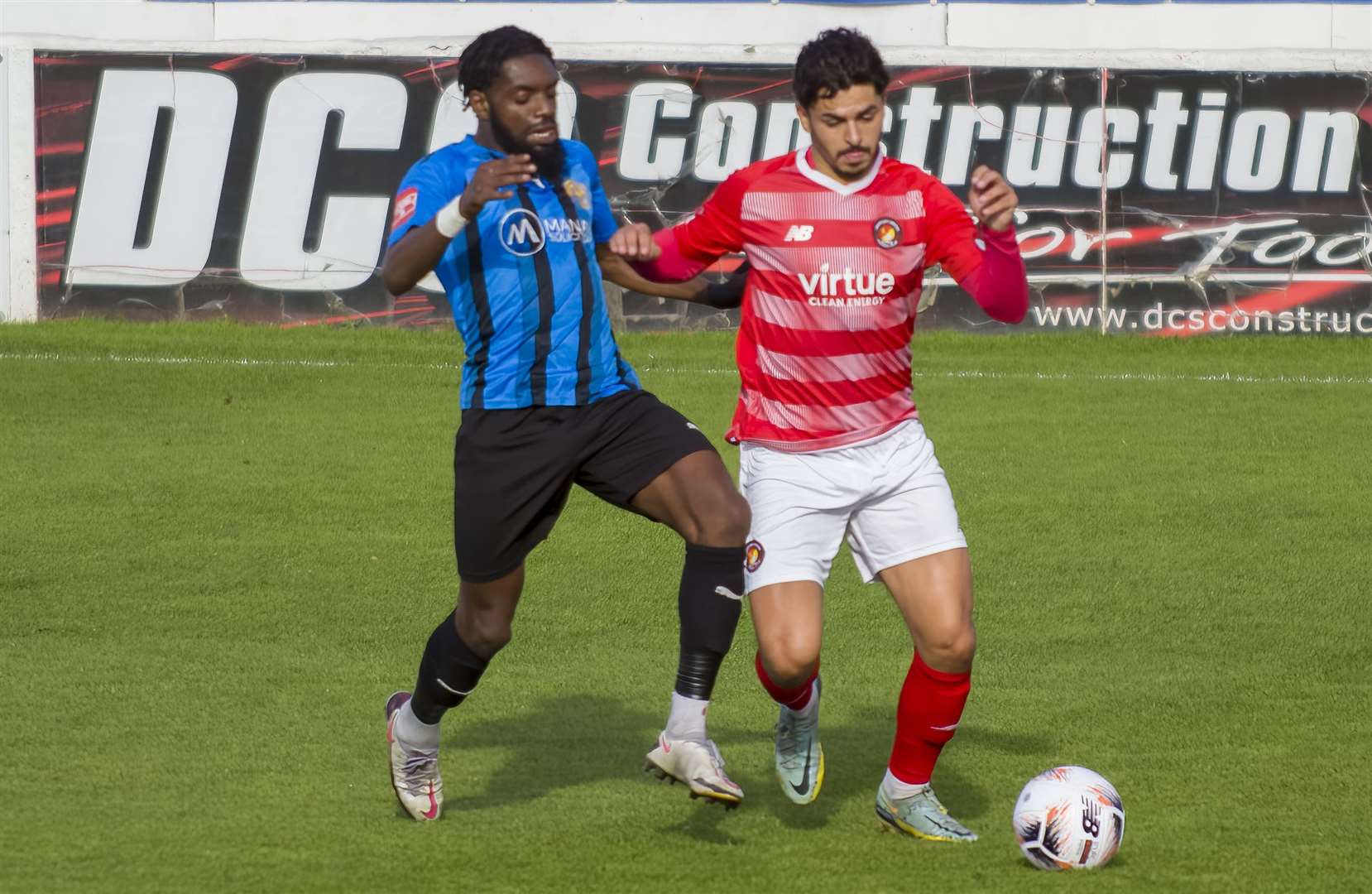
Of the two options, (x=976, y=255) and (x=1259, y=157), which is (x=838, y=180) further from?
(x=1259, y=157)

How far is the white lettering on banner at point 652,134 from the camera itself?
17406 millimetres

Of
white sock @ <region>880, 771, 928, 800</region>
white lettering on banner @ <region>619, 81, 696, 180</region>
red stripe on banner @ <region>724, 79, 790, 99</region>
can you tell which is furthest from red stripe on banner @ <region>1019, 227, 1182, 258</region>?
white sock @ <region>880, 771, 928, 800</region>

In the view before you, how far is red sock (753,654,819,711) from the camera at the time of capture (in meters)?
5.21

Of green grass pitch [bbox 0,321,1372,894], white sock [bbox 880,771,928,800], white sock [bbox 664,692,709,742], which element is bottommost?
green grass pitch [bbox 0,321,1372,894]

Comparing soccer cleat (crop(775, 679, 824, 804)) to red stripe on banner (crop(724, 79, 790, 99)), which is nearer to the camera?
soccer cleat (crop(775, 679, 824, 804))

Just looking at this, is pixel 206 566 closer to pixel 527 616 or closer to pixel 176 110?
pixel 527 616

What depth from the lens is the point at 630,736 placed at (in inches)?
242

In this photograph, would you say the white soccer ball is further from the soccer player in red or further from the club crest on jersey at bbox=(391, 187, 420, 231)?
the club crest on jersey at bbox=(391, 187, 420, 231)

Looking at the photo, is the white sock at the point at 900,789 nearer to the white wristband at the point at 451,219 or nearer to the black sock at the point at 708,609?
the black sock at the point at 708,609

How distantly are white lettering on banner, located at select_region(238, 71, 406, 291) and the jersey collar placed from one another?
1271 cm

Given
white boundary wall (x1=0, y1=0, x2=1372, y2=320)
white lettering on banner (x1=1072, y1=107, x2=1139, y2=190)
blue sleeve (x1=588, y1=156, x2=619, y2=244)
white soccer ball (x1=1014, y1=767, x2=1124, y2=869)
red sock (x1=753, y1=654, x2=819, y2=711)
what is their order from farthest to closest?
1. white boundary wall (x1=0, y1=0, x2=1372, y2=320)
2. white lettering on banner (x1=1072, y1=107, x2=1139, y2=190)
3. blue sleeve (x1=588, y1=156, x2=619, y2=244)
4. red sock (x1=753, y1=654, x2=819, y2=711)
5. white soccer ball (x1=1014, y1=767, x2=1124, y2=869)

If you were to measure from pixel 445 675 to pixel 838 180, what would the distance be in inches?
69.1

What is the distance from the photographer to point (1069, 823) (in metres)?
4.77

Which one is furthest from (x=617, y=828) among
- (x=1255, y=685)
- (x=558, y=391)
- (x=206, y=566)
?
(x=206, y=566)
